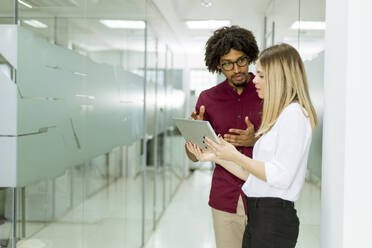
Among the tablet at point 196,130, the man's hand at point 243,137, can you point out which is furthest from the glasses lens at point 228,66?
the tablet at point 196,130

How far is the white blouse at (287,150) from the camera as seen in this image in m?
1.49

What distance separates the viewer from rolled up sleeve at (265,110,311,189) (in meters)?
1.49

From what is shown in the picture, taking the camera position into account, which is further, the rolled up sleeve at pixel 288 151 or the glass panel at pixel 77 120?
the glass panel at pixel 77 120

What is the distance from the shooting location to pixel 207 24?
5953mm

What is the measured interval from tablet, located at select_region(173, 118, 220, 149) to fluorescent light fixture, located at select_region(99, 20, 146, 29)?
→ 127 centimetres

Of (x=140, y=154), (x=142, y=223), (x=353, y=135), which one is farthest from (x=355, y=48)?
(x=142, y=223)

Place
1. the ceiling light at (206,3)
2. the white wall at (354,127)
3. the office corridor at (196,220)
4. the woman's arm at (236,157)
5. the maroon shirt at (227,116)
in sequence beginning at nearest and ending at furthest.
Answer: the white wall at (354,127) < the woman's arm at (236,157) < the office corridor at (196,220) < the maroon shirt at (227,116) < the ceiling light at (206,3)

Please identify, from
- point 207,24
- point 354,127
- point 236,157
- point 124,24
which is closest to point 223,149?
point 236,157

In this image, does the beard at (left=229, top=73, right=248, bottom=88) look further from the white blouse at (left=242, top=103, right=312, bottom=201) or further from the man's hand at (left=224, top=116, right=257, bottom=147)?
the white blouse at (left=242, top=103, right=312, bottom=201)

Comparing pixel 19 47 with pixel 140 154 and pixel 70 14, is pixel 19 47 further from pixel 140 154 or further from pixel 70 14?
pixel 140 154

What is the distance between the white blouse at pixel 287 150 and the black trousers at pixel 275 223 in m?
0.05

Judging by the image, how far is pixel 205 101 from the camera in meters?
2.58

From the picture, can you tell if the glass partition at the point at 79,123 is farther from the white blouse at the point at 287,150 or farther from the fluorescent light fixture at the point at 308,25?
the fluorescent light fixture at the point at 308,25

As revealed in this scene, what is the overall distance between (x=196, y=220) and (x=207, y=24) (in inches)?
114
